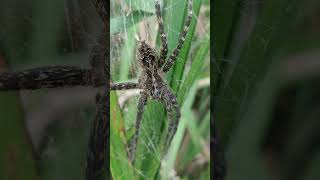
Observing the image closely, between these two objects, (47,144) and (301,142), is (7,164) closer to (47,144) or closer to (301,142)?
(47,144)

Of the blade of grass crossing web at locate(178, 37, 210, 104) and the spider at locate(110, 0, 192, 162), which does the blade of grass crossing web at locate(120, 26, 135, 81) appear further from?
the blade of grass crossing web at locate(178, 37, 210, 104)

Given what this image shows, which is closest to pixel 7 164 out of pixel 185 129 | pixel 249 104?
pixel 185 129

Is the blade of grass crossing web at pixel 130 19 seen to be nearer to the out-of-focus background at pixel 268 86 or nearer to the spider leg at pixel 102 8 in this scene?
the spider leg at pixel 102 8

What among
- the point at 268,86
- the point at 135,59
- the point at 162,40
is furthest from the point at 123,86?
the point at 268,86

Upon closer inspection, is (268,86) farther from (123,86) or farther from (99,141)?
(99,141)

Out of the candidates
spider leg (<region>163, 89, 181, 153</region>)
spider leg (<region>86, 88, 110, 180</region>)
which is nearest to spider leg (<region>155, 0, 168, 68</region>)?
spider leg (<region>163, 89, 181, 153</region>)

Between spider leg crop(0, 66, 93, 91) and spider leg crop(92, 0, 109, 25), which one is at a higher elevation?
spider leg crop(92, 0, 109, 25)

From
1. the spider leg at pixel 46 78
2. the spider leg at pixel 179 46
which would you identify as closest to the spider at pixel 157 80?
the spider leg at pixel 179 46
